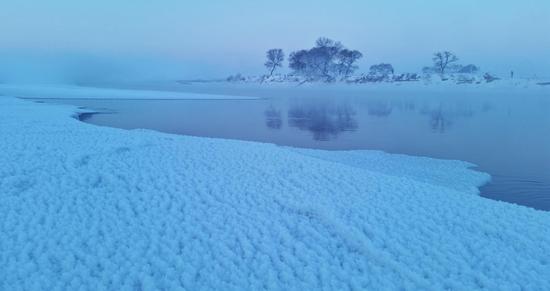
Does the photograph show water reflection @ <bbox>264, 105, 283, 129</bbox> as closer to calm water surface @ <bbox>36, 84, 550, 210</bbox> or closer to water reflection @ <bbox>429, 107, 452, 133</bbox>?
calm water surface @ <bbox>36, 84, 550, 210</bbox>

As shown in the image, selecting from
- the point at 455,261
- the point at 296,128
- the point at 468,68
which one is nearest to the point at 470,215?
the point at 455,261

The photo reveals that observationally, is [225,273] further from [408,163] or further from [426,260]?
[408,163]

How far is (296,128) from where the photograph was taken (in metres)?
22.4

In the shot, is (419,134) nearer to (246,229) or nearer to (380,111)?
(380,111)

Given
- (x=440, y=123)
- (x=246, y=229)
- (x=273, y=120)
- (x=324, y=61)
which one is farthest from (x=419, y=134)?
(x=324, y=61)

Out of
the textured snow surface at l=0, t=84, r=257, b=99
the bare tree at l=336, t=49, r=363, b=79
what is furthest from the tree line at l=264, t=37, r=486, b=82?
the textured snow surface at l=0, t=84, r=257, b=99

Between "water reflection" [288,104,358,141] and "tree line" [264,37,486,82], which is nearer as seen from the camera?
"water reflection" [288,104,358,141]

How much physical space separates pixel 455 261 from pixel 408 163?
802 cm

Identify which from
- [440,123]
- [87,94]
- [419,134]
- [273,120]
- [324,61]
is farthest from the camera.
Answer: [324,61]

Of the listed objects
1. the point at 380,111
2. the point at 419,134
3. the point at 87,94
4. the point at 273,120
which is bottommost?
the point at 419,134

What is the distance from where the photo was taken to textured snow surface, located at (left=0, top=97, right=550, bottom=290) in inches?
207

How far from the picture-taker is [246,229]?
6.46m

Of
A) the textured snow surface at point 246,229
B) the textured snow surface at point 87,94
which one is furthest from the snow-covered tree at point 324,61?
the textured snow surface at point 246,229

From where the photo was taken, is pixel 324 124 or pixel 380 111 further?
pixel 380 111
